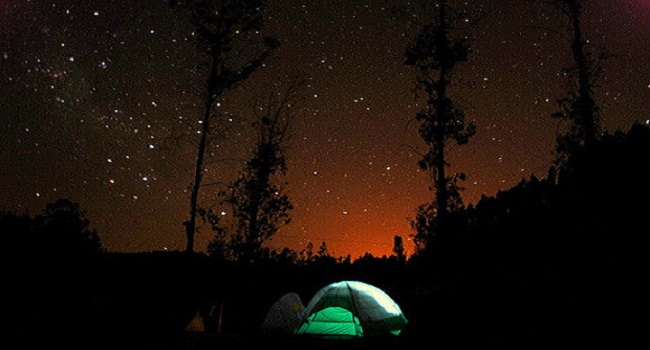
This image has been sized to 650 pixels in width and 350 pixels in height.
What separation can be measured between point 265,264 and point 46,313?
10.6 metres

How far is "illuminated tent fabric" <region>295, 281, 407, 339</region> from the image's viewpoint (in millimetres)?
12195

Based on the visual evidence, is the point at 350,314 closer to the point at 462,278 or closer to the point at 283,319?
the point at 283,319

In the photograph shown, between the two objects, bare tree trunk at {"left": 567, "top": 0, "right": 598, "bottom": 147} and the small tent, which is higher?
bare tree trunk at {"left": 567, "top": 0, "right": 598, "bottom": 147}

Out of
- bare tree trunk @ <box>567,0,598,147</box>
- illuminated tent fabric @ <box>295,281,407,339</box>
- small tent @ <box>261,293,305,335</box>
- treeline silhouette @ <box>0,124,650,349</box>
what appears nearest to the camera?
treeline silhouette @ <box>0,124,650,349</box>

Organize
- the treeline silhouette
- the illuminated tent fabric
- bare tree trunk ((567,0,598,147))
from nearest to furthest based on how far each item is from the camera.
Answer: the treeline silhouette < the illuminated tent fabric < bare tree trunk ((567,0,598,147))

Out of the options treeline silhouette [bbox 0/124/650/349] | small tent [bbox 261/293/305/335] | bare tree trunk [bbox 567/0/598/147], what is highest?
bare tree trunk [bbox 567/0/598/147]

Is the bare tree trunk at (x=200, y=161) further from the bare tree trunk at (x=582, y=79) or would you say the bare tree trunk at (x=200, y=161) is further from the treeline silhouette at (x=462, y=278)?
the bare tree trunk at (x=582, y=79)

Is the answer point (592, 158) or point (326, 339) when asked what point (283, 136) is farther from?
point (592, 158)

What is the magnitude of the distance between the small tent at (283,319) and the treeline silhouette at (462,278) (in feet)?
1.85

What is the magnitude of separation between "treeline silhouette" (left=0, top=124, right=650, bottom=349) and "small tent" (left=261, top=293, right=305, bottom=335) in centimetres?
56

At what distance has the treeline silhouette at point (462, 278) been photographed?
5.61 m

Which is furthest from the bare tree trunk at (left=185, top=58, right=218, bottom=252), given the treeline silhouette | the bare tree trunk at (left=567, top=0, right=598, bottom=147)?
the bare tree trunk at (left=567, top=0, right=598, bottom=147)

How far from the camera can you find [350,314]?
1270 cm

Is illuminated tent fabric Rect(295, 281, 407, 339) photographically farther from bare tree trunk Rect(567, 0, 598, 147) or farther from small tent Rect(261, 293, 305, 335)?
bare tree trunk Rect(567, 0, 598, 147)
